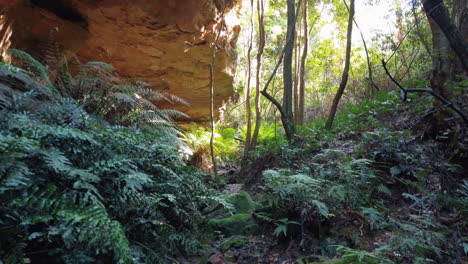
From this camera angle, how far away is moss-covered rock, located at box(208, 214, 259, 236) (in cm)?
298

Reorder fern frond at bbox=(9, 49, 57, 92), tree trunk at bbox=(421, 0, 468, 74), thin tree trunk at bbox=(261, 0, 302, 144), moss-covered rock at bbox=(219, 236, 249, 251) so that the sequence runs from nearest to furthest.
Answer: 1. moss-covered rock at bbox=(219, 236, 249, 251)
2. tree trunk at bbox=(421, 0, 468, 74)
3. fern frond at bbox=(9, 49, 57, 92)
4. thin tree trunk at bbox=(261, 0, 302, 144)

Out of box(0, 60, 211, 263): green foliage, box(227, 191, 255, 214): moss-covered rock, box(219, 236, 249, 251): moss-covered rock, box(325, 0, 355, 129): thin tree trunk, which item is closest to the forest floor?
box(219, 236, 249, 251): moss-covered rock

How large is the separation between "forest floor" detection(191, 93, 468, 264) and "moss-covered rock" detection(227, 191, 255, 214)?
357 mm

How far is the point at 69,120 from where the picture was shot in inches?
101

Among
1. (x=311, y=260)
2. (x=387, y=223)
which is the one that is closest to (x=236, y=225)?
(x=311, y=260)

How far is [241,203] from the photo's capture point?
3.48 metres

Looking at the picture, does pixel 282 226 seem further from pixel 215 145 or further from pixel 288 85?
pixel 215 145

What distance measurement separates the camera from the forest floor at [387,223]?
2.15 metres

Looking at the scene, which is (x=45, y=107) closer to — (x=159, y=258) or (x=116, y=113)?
(x=159, y=258)

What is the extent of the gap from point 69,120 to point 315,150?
12.0 ft

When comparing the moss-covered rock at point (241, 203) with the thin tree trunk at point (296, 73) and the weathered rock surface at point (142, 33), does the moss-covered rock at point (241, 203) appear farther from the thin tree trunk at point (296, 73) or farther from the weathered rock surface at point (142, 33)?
the thin tree trunk at point (296, 73)

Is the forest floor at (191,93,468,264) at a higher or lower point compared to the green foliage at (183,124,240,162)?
lower

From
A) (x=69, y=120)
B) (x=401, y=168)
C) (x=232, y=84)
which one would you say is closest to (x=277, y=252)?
(x=401, y=168)

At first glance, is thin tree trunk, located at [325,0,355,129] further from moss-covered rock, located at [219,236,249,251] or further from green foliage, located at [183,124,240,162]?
moss-covered rock, located at [219,236,249,251]
